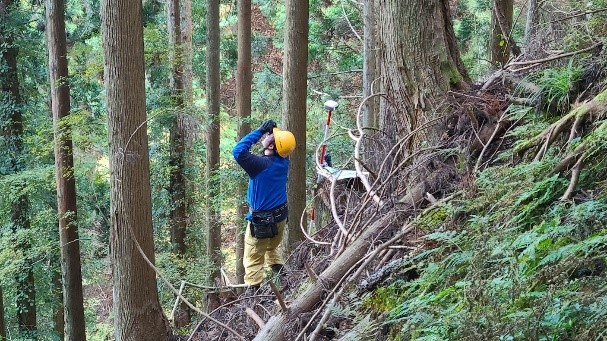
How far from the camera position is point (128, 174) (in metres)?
6.29

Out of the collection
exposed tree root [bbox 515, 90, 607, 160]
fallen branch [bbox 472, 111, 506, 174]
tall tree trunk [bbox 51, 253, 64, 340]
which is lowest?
tall tree trunk [bbox 51, 253, 64, 340]

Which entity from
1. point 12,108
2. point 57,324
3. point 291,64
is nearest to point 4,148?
point 12,108

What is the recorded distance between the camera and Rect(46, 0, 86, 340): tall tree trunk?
1046cm

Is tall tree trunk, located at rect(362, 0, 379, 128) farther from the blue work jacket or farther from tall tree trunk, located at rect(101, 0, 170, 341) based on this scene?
tall tree trunk, located at rect(101, 0, 170, 341)

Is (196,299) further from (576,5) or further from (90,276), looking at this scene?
(576,5)

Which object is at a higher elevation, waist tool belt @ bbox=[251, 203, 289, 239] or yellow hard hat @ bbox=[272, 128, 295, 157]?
yellow hard hat @ bbox=[272, 128, 295, 157]

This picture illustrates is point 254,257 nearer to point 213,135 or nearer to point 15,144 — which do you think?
point 213,135

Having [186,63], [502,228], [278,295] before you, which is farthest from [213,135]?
[502,228]

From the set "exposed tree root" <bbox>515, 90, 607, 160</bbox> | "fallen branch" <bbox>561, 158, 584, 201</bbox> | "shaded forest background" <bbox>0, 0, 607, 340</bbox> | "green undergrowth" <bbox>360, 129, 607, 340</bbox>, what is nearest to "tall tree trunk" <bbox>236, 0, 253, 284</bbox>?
"shaded forest background" <bbox>0, 0, 607, 340</bbox>

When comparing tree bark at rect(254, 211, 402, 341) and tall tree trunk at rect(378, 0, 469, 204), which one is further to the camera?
tall tree trunk at rect(378, 0, 469, 204)

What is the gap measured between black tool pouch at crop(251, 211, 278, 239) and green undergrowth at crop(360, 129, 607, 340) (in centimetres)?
315

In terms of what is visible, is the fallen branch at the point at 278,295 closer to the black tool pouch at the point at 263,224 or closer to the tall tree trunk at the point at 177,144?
the black tool pouch at the point at 263,224

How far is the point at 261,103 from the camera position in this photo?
62.8 feet

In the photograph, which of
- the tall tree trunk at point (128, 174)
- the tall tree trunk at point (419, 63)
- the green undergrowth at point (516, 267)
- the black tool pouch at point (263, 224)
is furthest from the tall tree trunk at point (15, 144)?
the green undergrowth at point (516, 267)
